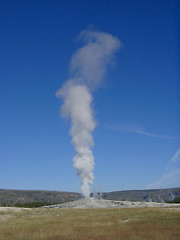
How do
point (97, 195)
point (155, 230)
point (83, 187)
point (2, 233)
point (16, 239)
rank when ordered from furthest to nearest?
point (97, 195) → point (83, 187) → point (2, 233) → point (155, 230) → point (16, 239)

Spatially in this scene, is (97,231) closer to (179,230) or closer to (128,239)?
(128,239)

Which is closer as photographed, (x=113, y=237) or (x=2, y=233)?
(x=113, y=237)

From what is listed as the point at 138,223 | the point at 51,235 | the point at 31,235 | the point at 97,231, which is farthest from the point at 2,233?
the point at 138,223

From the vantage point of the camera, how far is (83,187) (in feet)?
361

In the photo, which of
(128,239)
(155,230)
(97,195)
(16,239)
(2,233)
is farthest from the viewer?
(97,195)

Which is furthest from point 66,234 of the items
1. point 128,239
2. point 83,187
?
point 83,187

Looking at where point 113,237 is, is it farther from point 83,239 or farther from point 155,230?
point 155,230

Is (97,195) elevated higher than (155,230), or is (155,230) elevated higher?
(97,195)

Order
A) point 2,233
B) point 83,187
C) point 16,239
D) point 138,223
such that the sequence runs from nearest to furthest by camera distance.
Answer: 1. point 16,239
2. point 2,233
3. point 138,223
4. point 83,187

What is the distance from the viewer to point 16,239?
82.2 ft

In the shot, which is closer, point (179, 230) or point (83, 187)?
point (179, 230)

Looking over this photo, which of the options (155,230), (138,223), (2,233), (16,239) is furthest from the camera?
(138,223)

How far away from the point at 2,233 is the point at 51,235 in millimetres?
6046

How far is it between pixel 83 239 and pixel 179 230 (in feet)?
29.3
